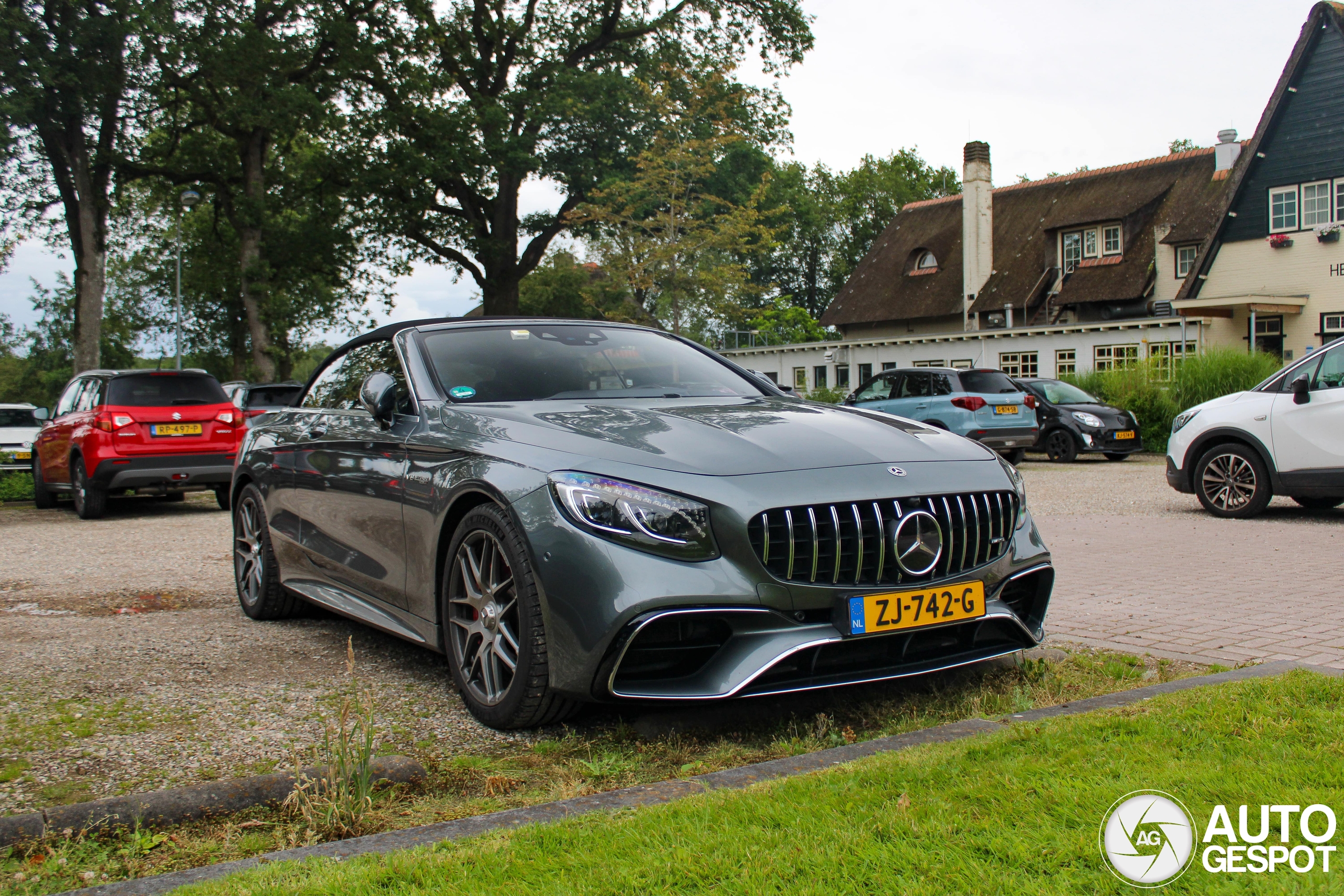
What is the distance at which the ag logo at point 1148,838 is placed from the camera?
2.53m

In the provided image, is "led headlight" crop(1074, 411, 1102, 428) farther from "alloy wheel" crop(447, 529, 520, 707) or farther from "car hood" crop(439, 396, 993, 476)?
"alloy wheel" crop(447, 529, 520, 707)

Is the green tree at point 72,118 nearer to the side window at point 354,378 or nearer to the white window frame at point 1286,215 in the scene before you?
the side window at point 354,378

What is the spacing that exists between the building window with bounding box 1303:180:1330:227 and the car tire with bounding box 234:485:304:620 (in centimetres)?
2958

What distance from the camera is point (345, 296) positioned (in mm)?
38469

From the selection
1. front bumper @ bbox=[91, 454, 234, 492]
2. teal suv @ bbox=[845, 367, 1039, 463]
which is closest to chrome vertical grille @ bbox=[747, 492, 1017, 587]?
front bumper @ bbox=[91, 454, 234, 492]

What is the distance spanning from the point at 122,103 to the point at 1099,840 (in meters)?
29.8

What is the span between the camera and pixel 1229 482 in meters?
11.3

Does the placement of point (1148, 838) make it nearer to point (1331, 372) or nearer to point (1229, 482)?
point (1331, 372)

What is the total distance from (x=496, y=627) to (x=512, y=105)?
98.6ft

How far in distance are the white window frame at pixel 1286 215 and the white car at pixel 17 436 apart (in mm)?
28316

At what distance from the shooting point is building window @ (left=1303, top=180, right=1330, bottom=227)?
95.0 ft

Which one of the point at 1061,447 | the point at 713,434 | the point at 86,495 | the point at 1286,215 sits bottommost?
the point at 1061,447

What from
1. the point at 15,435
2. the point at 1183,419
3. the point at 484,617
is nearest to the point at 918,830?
the point at 484,617

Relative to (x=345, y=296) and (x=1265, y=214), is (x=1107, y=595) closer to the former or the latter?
(x=1265, y=214)
